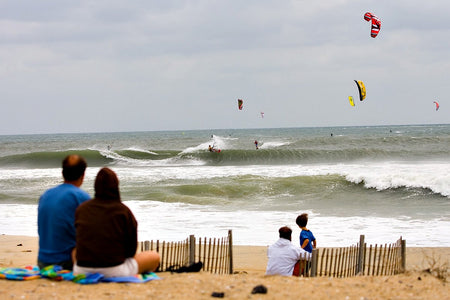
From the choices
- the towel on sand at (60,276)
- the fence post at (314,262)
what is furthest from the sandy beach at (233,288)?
the fence post at (314,262)

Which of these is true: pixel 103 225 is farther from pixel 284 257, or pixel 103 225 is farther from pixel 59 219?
pixel 284 257

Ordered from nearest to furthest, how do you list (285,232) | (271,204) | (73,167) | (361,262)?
(73,167), (285,232), (361,262), (271,204)

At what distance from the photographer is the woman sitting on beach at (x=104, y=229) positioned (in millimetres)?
4109

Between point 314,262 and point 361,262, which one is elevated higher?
point 314,262

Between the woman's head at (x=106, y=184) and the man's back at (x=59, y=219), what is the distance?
13.3 inches

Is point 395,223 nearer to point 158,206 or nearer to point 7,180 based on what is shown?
point 158,206

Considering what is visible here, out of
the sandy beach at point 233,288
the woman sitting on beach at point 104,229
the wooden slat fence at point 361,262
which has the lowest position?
the wooden slat fence at point 361,262

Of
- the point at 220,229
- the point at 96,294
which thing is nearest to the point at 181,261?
the point at 96,294

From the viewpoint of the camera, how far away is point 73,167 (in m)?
4.36

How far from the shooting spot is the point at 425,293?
4672 millimetres

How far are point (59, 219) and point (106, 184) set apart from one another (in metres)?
0.62

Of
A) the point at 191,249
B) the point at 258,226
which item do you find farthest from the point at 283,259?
the point at 258,226

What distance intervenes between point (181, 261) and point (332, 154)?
33.2 m

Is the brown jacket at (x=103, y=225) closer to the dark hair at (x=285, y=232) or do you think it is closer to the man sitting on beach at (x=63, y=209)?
the man sitting on beach at (x=63, y=209)
